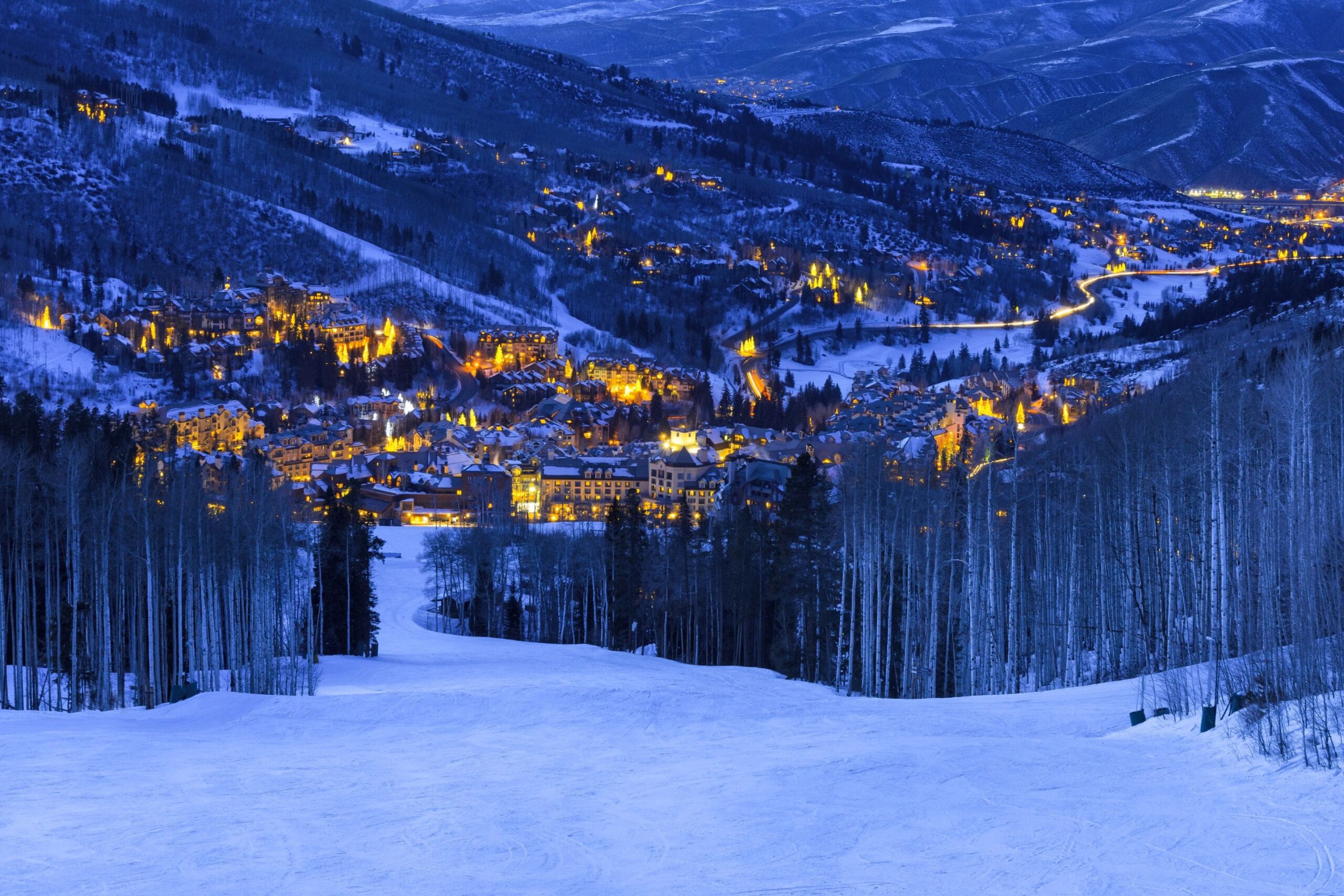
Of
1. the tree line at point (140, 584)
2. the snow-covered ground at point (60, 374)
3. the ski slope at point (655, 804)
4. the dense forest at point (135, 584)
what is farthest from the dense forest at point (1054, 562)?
the snow-covered ground at point (60, 374)

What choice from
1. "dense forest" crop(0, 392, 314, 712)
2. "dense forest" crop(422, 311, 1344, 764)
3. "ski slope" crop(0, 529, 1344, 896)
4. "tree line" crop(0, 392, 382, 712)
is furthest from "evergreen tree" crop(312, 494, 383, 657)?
"ski slope" crop(0, 529, 1344, 896)

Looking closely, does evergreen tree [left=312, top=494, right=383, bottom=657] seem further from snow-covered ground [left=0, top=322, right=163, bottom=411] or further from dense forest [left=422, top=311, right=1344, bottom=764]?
snow-covered ground [left=0, top=322, right=163, bottom=411]

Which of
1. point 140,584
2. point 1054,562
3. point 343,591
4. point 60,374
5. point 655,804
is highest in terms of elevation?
point 60,374

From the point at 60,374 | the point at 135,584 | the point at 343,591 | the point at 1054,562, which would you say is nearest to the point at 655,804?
the point at 135,584

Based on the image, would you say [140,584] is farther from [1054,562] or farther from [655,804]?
[1054,562]

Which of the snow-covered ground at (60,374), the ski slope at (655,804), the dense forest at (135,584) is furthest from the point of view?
the snow-covered ground at (60,374)

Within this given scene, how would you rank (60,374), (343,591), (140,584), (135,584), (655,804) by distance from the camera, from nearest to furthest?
(655,804)
(135,584)
(140,584)
(343,591)
(60,374)

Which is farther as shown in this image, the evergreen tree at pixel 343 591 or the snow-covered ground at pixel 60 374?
the snow-covered ground at pixel 60 374

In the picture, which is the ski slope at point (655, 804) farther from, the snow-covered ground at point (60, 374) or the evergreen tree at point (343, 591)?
the snow-covered ground at point (60, 374)

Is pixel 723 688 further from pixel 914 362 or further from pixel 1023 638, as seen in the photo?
pixel 914 362
